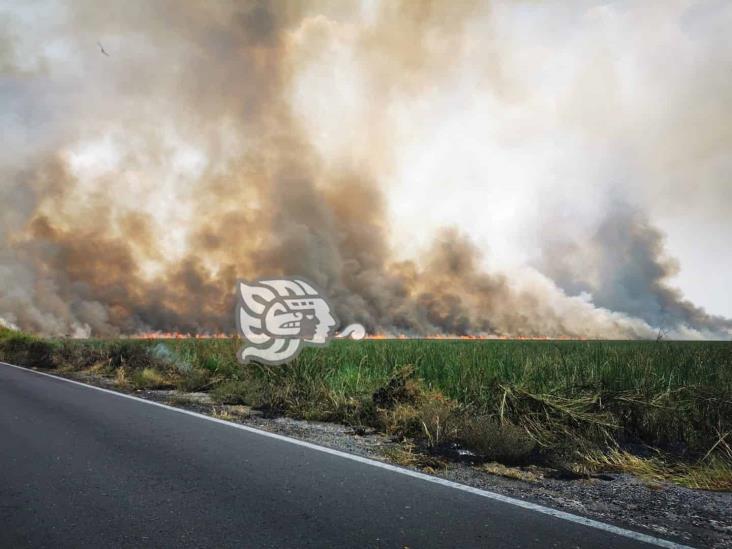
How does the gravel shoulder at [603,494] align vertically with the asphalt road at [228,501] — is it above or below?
above

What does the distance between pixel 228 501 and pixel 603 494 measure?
3.67 meters

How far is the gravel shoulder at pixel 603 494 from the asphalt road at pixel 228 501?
18.7 inches

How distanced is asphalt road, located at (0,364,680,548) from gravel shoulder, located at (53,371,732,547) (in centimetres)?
47

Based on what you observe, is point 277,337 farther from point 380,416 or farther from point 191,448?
point 191,448

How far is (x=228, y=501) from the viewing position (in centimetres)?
437

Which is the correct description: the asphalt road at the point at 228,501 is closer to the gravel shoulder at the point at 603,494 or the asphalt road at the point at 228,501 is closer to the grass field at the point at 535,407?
the gravel shoulder at the point at 603,494

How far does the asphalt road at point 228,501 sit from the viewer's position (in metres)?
3.65

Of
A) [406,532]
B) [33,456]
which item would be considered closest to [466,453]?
[406,532]

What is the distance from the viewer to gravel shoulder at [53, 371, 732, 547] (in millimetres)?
4098

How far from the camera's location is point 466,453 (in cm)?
641

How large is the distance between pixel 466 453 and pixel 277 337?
7.84 m

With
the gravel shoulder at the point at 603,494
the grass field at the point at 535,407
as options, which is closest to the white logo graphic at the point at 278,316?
the grass field at the point at 535,407

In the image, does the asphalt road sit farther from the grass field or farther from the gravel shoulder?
the grass field

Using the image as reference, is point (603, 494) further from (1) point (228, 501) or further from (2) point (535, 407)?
(1) point (228, 501)
